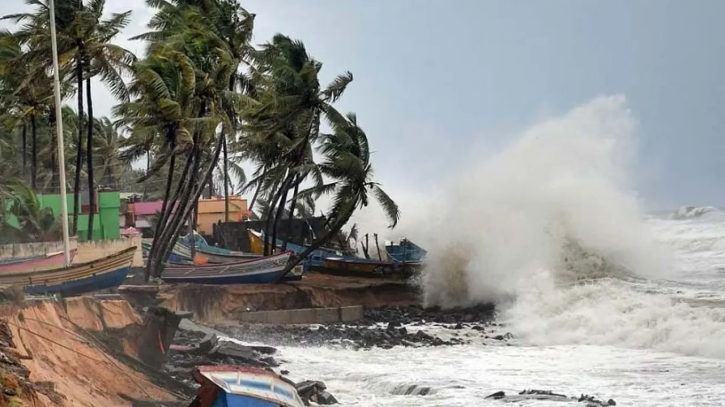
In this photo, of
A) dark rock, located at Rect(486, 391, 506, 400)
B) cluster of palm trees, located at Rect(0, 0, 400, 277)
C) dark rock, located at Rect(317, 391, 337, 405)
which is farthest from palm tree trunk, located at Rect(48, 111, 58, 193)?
dark rock, located at Rect(486, 391, 506, 400)

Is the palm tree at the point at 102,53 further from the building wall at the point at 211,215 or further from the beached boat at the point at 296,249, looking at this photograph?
the building wall at the point at 211,215

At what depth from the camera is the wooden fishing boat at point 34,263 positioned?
19703 millimetres

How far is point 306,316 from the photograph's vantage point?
87.0ft

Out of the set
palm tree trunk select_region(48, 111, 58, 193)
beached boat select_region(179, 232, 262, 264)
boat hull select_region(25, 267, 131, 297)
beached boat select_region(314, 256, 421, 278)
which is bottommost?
beached boat select_region(314, 256, 421, 278)

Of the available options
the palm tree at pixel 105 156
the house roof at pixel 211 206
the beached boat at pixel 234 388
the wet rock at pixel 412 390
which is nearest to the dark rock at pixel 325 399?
the wet rock at pixel 412 390

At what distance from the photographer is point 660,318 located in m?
23.3

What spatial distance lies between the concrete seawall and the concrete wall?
13.0 feet

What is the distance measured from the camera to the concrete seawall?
25516 mm

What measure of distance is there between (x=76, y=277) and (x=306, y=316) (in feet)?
31.2

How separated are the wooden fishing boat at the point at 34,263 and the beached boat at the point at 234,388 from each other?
1013cm

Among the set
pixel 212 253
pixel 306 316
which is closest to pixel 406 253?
pixel 212 253

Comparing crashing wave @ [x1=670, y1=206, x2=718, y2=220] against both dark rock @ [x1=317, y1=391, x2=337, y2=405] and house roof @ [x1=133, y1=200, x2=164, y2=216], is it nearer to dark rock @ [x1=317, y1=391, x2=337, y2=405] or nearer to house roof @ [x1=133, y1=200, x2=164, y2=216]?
house roof @ [x1=133, y1=200, x2=164, y2=216]

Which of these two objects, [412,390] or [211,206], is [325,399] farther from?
[211,206]

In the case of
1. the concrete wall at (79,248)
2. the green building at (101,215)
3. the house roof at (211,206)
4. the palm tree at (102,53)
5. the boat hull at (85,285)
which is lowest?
the boat hull at (85,285)
